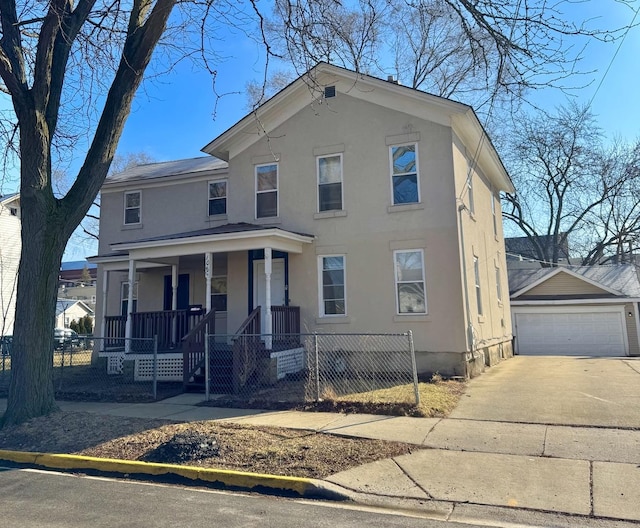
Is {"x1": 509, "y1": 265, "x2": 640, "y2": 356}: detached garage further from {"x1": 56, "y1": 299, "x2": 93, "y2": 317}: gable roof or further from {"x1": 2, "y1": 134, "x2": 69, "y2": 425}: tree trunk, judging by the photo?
{"x1": 56, "y1": 299, "x2": 93, "y2": 317}: gable roof

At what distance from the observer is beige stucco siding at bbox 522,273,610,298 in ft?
75.2

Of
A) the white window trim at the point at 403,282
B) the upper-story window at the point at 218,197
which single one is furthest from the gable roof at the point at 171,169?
the white window trim at the point at 403,282

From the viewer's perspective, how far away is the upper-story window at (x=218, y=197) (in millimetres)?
16469

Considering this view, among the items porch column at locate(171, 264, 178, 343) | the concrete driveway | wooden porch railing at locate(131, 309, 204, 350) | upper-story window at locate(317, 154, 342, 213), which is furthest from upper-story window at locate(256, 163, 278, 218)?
the concrete driveway

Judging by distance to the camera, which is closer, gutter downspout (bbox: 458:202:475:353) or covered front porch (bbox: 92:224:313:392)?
covered front porch (bbox: 92:224:313:392)

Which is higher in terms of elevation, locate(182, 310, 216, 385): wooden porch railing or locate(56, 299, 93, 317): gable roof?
locate(56, 299, 93, 317): gable roof

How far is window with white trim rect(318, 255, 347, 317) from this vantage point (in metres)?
13.3

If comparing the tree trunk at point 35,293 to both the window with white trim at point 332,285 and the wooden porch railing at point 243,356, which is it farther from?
the window with white trim at point 332,285

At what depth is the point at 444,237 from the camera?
12.4 metres

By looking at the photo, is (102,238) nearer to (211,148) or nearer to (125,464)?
(211,148)

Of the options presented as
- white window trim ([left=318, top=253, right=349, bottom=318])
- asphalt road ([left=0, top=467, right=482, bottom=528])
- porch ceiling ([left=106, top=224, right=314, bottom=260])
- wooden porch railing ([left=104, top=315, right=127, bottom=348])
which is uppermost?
porch ceiling ([left=106, top=224, right=314, bottom=260])

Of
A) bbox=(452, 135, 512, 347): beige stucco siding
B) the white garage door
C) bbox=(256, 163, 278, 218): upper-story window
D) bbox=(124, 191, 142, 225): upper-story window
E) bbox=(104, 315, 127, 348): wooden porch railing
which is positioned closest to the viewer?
bbox=(452, 135, 512, 347): beige stucco siding

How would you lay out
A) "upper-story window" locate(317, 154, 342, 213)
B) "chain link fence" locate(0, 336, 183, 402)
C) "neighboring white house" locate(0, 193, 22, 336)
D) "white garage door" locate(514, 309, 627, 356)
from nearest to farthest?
"chain link fence" locate(0, 336, 183, 402)
"upper-story window" locate(317, 154, 342, 213)
"white garage door" locate(514, 309, 627, 356)
"neighboring white house" locate(0, 193, 22, 336)

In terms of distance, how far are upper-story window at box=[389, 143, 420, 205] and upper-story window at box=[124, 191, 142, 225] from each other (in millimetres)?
9684
